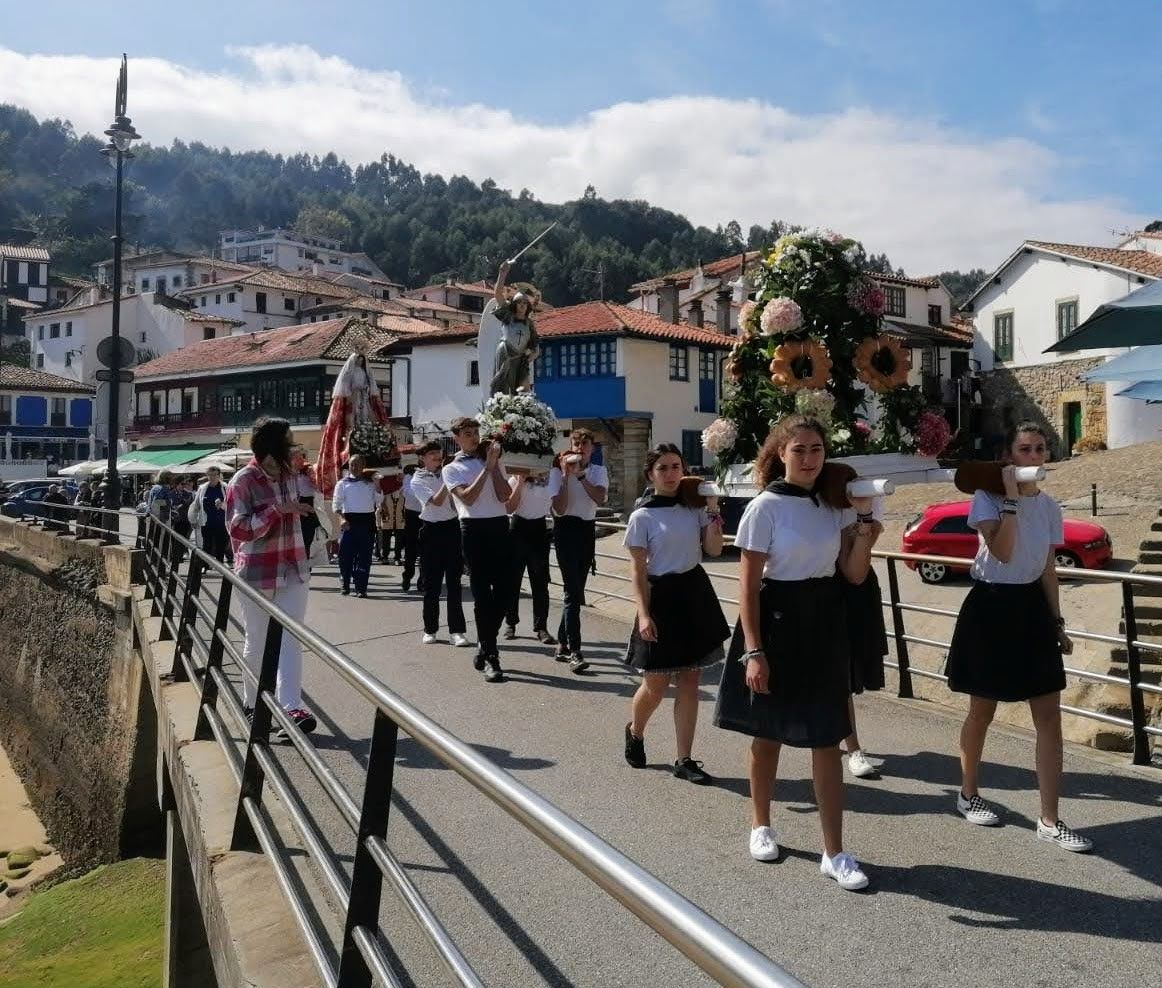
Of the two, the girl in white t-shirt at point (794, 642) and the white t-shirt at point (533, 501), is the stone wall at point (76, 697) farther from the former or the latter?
the girl in white t-shirt at point (794, 642)

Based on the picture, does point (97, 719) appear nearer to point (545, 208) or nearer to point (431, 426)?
point (431, 426)

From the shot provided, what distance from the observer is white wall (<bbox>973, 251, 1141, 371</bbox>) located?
36.9 m

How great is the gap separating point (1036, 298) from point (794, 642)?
131ft

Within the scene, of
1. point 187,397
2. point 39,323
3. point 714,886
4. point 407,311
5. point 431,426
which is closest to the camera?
point 714,886

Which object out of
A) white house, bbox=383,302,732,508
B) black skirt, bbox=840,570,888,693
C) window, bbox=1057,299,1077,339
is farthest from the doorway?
black skirt, bbox=840,570,888,693

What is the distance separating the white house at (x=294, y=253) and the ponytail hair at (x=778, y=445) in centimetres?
10892

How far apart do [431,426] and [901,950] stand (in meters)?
39.8

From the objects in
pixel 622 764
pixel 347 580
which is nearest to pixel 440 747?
pixel 622 764

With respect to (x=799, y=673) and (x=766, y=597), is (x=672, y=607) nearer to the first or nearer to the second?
(x=766, y=597)

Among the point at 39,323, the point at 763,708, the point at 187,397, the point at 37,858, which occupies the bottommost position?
the point at 37,858

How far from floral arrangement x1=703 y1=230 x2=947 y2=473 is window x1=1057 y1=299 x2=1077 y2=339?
3549 cm

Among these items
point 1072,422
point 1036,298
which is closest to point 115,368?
point 1036,298

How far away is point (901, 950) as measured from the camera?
3.42 meters

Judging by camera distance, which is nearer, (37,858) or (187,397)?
(37,858)
